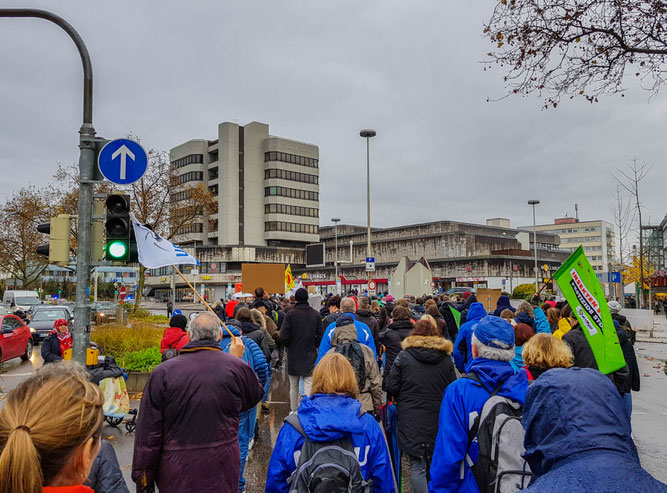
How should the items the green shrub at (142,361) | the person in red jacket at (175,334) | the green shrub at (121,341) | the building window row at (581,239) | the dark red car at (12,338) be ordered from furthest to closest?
the building window row at (581,239) → the dark red car at (12,338) → the green shrub at (121,341) → the green shrub at (142,361) → the person in red jacket at (175,334)

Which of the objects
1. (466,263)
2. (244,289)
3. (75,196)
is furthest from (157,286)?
(244,289)

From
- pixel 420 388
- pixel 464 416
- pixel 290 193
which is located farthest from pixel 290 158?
pixel 464 416

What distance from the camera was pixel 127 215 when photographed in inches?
259

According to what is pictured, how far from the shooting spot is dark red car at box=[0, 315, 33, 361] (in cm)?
1655

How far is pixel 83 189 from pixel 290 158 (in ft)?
293

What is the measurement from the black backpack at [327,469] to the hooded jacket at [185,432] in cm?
92

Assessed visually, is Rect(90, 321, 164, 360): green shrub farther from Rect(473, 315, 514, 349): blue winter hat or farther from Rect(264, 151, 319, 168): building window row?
Rect(264, 151, 319, 168): building window row

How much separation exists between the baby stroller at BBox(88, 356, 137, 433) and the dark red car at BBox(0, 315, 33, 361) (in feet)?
33.2

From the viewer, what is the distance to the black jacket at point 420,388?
4.71m

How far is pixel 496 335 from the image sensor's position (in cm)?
362

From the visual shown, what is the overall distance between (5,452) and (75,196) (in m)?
33.4

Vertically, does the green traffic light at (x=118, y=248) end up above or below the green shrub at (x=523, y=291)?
above

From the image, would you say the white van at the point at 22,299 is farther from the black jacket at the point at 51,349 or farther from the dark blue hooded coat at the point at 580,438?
the dark blue hooded coat at the point at 580,438

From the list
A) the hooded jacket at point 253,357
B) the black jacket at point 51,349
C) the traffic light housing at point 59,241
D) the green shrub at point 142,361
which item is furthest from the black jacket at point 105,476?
the green shrub at point 142,361
